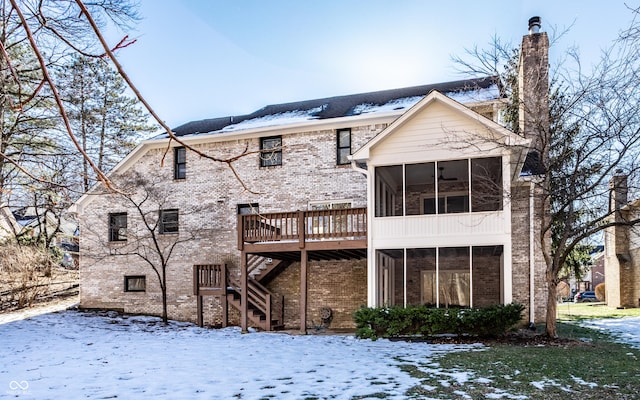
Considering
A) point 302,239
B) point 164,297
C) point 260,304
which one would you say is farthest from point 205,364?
point 164,297

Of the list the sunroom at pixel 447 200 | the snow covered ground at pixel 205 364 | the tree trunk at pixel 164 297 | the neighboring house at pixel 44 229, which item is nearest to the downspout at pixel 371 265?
the sunroom at pixel 447 200

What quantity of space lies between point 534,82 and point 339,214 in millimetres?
6907

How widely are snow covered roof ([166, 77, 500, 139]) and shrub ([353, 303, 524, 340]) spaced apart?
6.95 meters

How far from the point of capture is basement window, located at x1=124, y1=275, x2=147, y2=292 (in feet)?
65.3

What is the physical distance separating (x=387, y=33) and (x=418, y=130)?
1065 cm

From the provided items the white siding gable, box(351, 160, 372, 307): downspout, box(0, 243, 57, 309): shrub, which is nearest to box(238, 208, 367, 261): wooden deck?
box(351, 160, 372, 307): downspout

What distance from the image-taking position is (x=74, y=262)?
1156 inches

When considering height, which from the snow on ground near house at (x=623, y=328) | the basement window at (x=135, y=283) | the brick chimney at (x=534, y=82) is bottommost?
the snow on ground near house at (x=623, y=328)

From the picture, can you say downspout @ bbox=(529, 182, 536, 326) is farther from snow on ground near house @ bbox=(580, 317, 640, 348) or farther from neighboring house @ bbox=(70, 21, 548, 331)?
snow on ground near house @ bbox=(580, 317, 640, 348)

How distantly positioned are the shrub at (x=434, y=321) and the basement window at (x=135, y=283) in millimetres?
9878

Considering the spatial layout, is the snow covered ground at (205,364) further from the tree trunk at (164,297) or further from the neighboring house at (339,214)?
the neighboring house at (339,214)

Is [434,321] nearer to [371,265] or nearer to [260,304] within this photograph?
[371,265]

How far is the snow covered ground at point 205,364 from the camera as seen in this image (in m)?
7.57

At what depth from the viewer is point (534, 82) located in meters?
15.1
